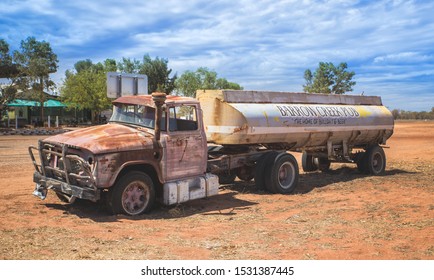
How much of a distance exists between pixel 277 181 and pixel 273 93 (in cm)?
252

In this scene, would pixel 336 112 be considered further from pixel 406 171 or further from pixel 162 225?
pixel 162 225

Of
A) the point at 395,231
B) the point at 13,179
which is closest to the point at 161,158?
the point at 395,231

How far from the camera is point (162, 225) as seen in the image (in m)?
7.77

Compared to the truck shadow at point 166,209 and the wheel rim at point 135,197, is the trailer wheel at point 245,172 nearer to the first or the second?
the truck shadow at point 166,209

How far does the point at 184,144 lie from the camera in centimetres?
909

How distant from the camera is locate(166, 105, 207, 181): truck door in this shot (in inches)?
350

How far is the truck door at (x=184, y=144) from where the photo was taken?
29.1ft

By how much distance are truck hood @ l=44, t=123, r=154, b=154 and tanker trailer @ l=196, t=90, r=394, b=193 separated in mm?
2274

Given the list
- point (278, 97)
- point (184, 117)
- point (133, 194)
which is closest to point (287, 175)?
point (278, 97)

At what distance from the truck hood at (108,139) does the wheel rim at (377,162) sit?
9.68 metres

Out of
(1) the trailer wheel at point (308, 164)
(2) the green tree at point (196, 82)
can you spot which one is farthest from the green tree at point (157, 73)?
(1) the trailer wheel at point (308, 164)

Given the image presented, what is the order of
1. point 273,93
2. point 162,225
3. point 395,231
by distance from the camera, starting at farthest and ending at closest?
point 273,93
point 162,225
point 395,231

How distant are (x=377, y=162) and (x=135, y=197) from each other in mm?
10264

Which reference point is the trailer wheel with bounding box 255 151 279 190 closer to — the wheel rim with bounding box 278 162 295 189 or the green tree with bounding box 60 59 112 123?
the wheel rim with bounding box 278 162 295 189
